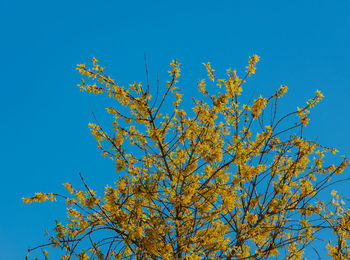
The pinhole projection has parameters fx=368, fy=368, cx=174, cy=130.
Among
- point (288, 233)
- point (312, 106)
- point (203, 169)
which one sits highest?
point (312, 106)

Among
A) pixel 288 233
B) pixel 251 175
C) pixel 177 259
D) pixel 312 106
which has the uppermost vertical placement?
pixel 312 106

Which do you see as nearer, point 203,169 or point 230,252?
point 230,252

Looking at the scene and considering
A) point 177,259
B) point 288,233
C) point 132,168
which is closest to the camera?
point 177,259

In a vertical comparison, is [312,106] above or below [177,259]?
above

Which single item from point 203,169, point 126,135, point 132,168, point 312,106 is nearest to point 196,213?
point 203,169

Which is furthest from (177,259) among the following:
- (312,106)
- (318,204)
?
(312,106)

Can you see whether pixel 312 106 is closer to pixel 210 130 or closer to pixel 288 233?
pixel 210 130

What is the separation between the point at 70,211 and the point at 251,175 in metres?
3.01

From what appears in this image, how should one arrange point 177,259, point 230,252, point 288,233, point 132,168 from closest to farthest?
point 177,259, point 230,252, point 132,168, point 288,233

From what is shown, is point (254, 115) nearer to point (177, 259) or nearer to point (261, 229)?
point (261, 229)

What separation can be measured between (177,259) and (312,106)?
332 centimetres

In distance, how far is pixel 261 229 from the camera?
5.71m

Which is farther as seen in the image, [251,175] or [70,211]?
[70,211]

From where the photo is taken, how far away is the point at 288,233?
6512 mm
